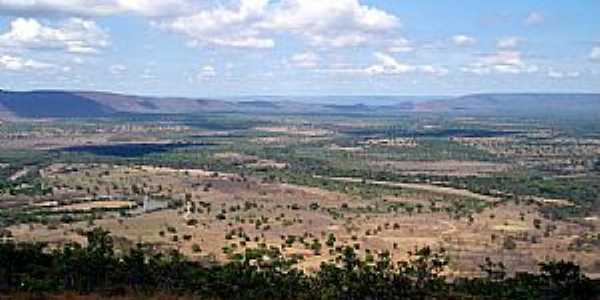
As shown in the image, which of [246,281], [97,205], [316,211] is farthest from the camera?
[97,205]

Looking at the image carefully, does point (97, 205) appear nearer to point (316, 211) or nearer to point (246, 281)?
point (316, 211)

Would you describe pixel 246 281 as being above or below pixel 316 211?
above

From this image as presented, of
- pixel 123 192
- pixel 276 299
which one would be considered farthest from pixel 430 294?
pixel 123 192

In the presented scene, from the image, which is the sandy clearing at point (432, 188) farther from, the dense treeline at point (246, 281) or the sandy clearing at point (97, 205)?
the dense treeline at point (246, 281)

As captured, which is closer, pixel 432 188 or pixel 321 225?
pixel 321 225

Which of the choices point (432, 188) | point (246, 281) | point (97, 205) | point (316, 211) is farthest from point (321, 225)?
point (246, 281)

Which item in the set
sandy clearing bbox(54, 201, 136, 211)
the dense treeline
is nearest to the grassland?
sandy clearing bbox(54, 201, 136, 211)

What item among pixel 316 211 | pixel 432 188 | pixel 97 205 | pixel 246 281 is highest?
pixel 246 281

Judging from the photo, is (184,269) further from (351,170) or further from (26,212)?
(351,170)

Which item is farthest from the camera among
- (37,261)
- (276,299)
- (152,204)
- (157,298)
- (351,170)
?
(351,170)

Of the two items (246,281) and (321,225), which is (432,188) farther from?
(246,281)

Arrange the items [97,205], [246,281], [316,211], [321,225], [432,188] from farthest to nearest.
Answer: [432,188] < [97,205] < [316,211] < [321,225] < [246,281]
